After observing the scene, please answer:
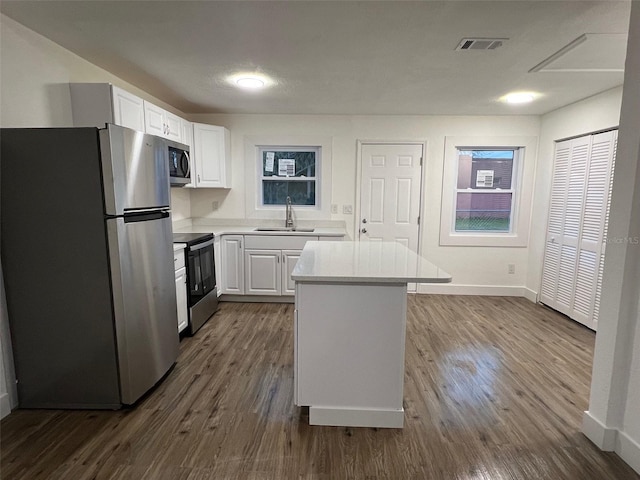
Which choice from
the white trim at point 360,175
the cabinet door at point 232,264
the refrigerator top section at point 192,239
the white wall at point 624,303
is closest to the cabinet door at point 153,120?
the refrigerator top section at point 192,239

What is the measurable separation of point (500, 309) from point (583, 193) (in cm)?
150

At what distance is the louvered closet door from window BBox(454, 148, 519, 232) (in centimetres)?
55

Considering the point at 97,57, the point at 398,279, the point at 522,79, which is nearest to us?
the point at 398,279

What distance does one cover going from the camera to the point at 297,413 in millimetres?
2043

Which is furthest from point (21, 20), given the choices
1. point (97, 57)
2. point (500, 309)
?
point (500, 309)

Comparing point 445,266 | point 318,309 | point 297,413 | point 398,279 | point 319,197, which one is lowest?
point 297,413

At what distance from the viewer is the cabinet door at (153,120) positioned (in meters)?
2.89

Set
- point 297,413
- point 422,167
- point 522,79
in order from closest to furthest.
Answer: point 297,413 → point 522,79 → point 422,167

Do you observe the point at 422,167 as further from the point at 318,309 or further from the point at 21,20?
the point at 21,20

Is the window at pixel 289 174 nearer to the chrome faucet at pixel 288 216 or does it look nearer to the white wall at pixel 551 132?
the chrome faucet at pixel 288 216

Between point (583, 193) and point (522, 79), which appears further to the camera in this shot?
point (583, 193)

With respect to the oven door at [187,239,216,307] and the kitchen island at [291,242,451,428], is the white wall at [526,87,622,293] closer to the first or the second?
the kitchen island at [291,242,451,428]

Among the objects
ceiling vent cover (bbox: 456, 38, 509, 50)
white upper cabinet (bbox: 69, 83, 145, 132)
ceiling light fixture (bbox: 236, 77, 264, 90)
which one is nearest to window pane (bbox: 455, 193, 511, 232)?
ceiling vent cover (bbox: 456, 38, 509, 50)

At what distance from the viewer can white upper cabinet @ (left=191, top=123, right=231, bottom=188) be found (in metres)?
3.93
